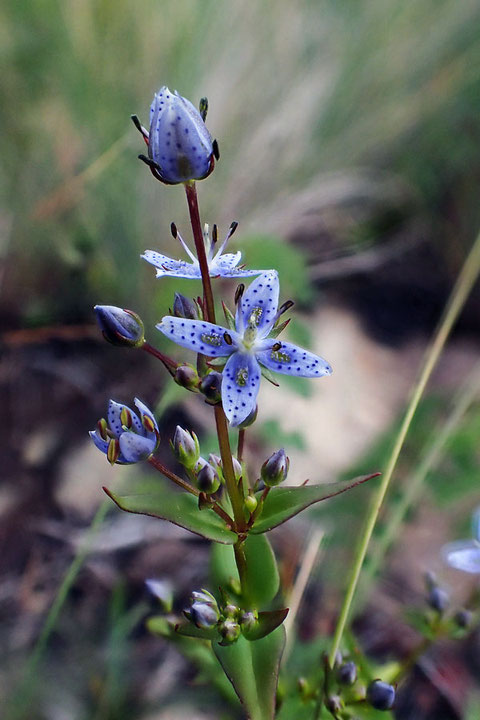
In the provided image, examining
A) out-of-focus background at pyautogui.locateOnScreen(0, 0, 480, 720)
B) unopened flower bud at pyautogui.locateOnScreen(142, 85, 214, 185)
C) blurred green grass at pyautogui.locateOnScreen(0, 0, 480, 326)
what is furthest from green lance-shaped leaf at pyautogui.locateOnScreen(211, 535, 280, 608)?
blurred green grass at pyautogui.locateOnScreen(0, 0, 480, 326)

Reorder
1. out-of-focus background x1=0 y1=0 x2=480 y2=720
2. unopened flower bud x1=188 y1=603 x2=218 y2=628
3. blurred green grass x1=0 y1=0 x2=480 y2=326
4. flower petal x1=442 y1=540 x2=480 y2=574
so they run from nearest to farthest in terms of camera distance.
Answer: unopened flower bud x1=188 y1=603 x2=218 y2=628, flower petal x1=442 y1=540 x2=480 y2=574, out-of-focus background x1=0 y1=0 x2=480 y2=720, blurred green grass x1=0 y1=0 x2=480 y2=326

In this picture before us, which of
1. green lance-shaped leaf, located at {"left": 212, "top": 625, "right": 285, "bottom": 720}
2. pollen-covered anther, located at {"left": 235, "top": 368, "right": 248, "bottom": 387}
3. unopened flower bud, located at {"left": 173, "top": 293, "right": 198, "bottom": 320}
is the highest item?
unopened flower bud, located at {"left": 173, "top": 293, "right": 198, "bottom": 320}

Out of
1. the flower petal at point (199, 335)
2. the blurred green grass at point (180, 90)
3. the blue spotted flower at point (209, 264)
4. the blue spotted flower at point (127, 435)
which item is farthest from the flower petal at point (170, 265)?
the blurred green grass at point (180, 90)

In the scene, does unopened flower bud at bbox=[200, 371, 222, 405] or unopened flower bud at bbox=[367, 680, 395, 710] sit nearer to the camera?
unopened flower bud at bbox=[200, 371, 222, 405]

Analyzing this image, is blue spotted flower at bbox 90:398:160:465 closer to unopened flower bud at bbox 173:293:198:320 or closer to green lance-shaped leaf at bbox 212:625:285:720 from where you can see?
unopened flower bud at bbox 173:293:198:320

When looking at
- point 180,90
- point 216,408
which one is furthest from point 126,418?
point 180,90

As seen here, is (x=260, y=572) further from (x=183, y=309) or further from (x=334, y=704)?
(x=183, y=309)

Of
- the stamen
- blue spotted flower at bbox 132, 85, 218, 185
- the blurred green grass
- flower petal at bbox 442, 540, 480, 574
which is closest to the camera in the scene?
blue spotted flower at bbox 132, 85, 218, 185

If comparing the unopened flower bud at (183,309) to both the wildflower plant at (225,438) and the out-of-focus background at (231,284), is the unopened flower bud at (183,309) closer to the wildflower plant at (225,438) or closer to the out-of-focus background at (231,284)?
the wildflower plant at (225,438)
